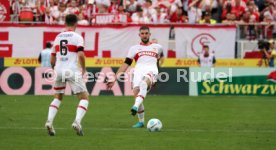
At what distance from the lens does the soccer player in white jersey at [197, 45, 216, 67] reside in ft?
96.2

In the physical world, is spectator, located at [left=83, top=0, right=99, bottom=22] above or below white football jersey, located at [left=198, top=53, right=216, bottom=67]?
above

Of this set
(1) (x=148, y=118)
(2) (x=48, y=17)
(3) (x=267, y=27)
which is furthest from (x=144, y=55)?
(2) (x=48, y=17)

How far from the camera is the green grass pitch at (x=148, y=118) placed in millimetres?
12852

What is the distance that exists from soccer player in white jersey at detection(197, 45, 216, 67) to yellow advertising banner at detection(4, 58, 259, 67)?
0.64 metres

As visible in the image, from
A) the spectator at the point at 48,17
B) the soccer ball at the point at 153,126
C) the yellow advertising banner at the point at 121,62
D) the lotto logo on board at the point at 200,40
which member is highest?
the spectator at the point at 48,17

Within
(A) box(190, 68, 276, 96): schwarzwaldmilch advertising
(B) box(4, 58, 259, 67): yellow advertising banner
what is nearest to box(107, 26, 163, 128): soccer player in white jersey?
(A) box(190, 68, 276, 96): schwarzwaldmilch advertising

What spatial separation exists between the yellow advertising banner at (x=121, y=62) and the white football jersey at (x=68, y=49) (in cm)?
1481

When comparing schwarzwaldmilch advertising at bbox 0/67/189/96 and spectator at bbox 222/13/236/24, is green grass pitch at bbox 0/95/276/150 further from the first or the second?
spectator at bbox 222/13/236/24

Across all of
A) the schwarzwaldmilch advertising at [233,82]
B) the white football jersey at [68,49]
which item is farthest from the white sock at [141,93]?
the schwarzwaldmilch advertising at [233,82]

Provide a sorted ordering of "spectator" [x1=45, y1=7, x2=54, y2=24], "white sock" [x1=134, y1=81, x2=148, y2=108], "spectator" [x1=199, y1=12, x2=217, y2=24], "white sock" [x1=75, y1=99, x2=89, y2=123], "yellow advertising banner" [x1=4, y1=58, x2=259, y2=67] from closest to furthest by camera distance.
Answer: "white sock" [x1=75, y1=99, x2=89, y2=123], "white sock" [x1=134, y1=81, x2=148, y2=108], "yellow advertising banner" [x1=4, y1=58, x2=259, y2=67], "spectator" [x1=199, y1=12, x2=217, y2=24], "spectator" [x1=45, y1=7, x2=54, y2=24]

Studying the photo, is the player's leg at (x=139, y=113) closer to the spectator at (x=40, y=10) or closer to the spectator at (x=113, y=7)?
the spectator at (x=113, y=7)

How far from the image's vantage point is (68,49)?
562 inches

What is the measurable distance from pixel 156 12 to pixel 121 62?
3.26 meters

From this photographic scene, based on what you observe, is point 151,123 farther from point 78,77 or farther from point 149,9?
point 149,9
